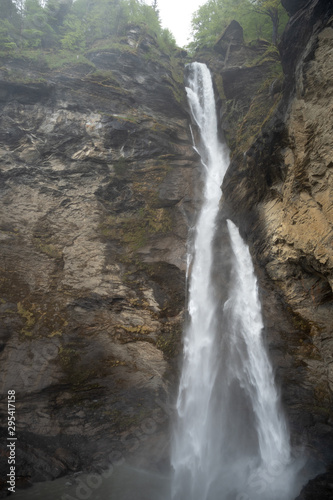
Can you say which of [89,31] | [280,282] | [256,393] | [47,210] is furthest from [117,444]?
[89,31]

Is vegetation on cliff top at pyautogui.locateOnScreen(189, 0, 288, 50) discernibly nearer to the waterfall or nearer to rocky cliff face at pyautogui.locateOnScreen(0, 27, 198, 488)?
rocky cliff face at pyautogui.locateOnScreen(0, 27, 198, 488)

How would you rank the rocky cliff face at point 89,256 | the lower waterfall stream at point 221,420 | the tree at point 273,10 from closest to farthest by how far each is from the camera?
the lower waterfall stream at point 221,420, the rocky cliff face at point 89,256, the tree at point 273,10

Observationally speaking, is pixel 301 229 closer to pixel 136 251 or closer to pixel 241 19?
pixel 136 251

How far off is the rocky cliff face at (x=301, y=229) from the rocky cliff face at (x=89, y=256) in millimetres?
3640

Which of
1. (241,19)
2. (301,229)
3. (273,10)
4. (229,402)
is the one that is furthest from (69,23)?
(229,402)

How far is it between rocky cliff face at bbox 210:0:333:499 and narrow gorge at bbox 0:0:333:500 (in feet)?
0.15

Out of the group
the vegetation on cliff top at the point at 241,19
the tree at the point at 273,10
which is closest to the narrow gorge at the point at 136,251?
the tree at the point at 273,10

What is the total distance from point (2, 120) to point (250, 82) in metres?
12.7

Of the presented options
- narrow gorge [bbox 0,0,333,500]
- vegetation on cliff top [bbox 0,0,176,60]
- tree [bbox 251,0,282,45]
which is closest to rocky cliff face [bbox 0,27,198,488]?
narrow gorge [bbox 0,0,333,500]

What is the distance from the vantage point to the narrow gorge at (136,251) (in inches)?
310

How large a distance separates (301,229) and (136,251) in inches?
254

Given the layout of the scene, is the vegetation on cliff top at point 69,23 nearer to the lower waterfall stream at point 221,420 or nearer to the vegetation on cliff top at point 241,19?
the vegetation on cliff top at point 241,19

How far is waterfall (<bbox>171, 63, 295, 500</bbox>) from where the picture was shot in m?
7.71

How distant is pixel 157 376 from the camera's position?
975 centimetres
